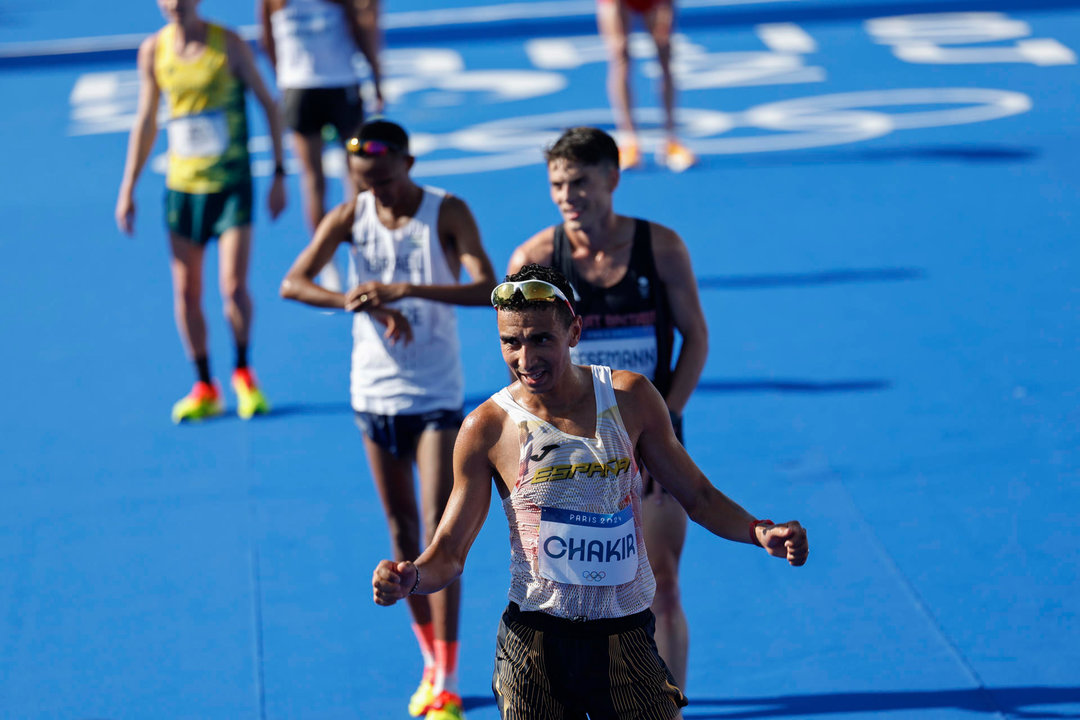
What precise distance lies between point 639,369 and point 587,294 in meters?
0.30

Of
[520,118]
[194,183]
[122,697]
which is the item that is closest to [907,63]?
[520,118]

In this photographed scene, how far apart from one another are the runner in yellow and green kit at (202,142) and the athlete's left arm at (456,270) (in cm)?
258

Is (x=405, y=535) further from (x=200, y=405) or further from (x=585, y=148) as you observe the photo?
(x=200, y=405)

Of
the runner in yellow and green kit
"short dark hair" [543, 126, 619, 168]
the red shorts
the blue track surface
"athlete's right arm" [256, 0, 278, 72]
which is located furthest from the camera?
the red shorts

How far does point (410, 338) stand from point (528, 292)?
4.64ft

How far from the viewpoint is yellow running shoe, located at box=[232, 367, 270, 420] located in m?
7.21

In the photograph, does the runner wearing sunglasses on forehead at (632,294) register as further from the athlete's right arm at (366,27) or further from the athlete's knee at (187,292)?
the athlete's right arm at (366,27)

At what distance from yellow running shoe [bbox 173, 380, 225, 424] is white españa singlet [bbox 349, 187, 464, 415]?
282 cm

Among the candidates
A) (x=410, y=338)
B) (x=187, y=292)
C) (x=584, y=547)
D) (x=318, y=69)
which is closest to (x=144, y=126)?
(x=187, y=292)

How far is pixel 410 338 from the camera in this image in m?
4.48

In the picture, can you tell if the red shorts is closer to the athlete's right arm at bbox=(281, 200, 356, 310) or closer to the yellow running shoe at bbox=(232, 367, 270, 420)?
the yellow running shoe at bbox=(232, 367, 270, 420)

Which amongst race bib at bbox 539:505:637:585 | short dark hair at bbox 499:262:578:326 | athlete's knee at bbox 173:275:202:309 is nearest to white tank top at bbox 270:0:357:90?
athlete's knee at bbox 173:275:202:309

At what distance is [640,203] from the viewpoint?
10273 millimetres

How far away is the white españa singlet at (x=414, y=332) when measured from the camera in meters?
4.55
